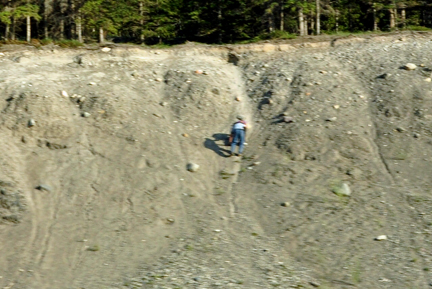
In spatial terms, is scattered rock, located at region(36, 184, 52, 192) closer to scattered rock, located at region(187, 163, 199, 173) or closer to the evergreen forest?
scattered rock, located at region(187, 163, 199, 173)

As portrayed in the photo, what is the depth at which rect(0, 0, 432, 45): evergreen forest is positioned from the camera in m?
27.4

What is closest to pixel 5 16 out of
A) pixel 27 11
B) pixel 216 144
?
pixel 27 11

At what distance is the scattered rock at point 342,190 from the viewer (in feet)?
43.5

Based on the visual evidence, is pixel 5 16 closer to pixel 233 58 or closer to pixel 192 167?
pixel 233 58

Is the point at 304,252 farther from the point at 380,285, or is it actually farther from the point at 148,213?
the point at 148,213

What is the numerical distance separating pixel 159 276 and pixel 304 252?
3.32 metres

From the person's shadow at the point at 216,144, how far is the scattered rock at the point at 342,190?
11.6 feet

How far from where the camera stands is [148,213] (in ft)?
41.3

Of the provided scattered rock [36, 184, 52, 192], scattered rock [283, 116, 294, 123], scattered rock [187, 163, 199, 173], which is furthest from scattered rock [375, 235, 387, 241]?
scattered rock [36, 184, 52, 192]

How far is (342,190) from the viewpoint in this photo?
43.9ft

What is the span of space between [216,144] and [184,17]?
17.9 meters

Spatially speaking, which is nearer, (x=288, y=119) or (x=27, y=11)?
(x=288, y=119)

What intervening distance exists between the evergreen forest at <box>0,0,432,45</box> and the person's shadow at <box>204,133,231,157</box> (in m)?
11.3

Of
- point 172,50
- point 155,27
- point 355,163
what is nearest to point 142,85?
point 172,50
